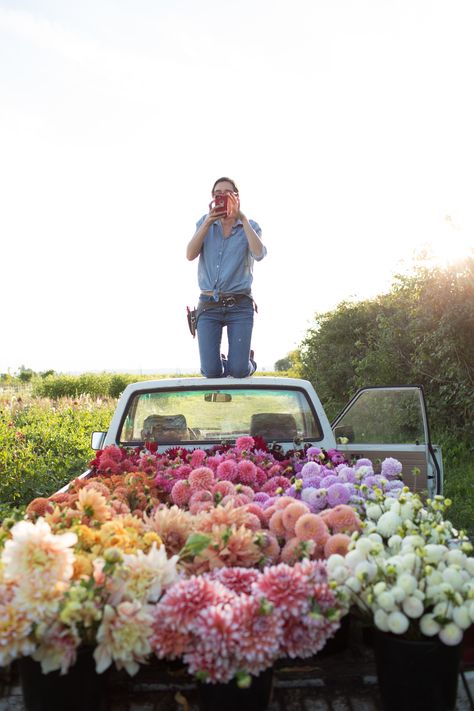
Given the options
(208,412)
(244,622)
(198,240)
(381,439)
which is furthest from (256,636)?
(381,439)

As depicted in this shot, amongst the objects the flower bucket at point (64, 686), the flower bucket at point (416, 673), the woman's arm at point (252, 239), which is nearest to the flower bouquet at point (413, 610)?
the flower bucket at point (416, 673)

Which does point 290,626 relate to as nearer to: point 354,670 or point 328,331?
point 354,670

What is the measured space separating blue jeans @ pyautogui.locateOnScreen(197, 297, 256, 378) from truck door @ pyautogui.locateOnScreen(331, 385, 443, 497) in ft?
3.30

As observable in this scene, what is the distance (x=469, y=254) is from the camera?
9.17 m

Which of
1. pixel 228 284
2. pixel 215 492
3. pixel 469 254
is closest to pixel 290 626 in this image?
pixel 215 492

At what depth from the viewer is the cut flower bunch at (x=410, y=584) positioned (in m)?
2.15

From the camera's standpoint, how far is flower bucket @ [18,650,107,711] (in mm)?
2131

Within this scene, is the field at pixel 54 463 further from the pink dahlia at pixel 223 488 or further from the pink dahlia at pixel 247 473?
the pink dahlia at pixel 223 488

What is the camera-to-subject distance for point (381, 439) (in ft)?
21.2

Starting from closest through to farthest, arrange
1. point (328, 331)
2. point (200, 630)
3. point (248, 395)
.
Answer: point (200, 630) → point (248, 395) → point (328, 331)

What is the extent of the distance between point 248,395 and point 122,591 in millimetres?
3030

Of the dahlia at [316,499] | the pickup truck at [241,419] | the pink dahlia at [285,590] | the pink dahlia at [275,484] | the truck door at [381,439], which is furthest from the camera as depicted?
the pickup truck at [241,419]

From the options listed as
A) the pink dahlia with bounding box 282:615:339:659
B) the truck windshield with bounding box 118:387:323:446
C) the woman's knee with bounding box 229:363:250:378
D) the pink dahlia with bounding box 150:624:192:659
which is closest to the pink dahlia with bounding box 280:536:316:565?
the pink dahlia with bounding box 282:615:339:659

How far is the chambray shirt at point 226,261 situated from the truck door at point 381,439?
4.55 ft
